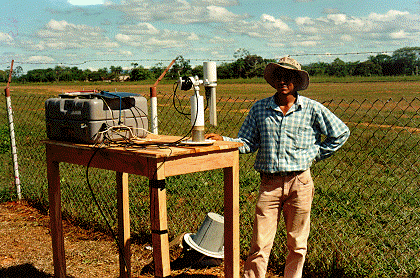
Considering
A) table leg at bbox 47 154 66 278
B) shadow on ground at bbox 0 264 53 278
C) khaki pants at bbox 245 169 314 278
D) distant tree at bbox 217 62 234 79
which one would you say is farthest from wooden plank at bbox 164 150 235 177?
distant tree at bbox 217 62 234 79

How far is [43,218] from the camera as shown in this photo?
6004mm

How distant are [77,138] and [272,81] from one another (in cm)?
147

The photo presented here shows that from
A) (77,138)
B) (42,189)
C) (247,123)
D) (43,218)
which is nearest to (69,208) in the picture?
(43,218)

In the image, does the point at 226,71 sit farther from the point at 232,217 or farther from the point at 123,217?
A: the point at 232,217

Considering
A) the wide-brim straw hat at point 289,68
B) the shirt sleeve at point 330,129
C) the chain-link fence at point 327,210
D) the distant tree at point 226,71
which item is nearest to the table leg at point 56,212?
the chain-link fence at point 327,210

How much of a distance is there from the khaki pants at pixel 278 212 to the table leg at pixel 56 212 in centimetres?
163

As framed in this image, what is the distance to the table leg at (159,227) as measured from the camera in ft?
9.11

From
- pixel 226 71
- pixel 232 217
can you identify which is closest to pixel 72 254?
pixel 232 217

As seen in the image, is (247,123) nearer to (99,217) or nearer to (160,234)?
(160,234)

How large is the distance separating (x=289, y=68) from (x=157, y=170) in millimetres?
1201

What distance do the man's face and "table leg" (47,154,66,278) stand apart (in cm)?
194

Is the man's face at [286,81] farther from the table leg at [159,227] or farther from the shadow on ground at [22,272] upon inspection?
the shadow on ground at [22,272]

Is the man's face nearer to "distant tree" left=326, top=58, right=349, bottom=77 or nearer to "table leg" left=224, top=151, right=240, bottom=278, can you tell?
"table leg" left=224, top=151, right=240, bottom=278

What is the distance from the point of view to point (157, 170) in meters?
2.72
